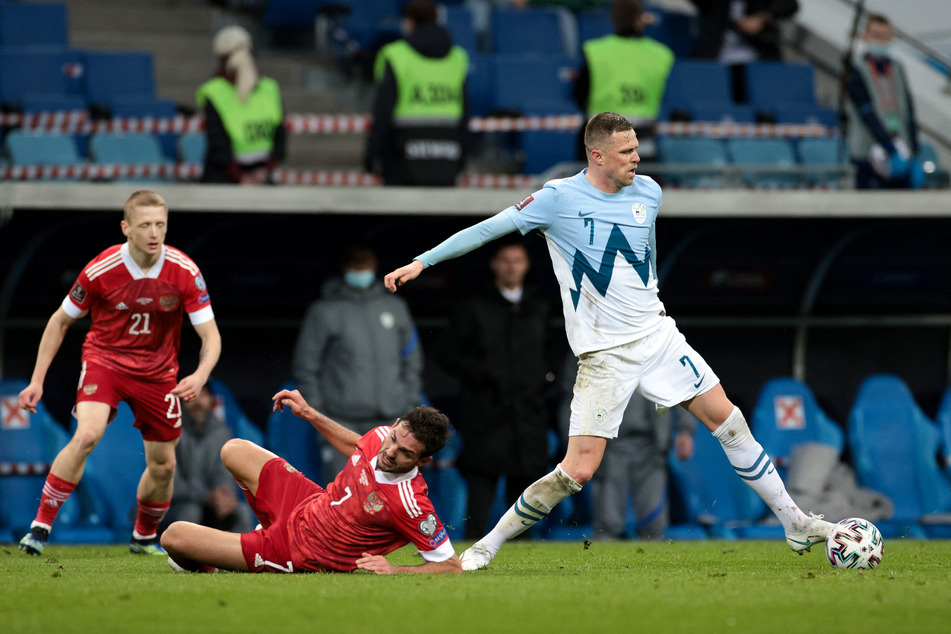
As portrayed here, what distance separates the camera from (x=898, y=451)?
37.6 feet

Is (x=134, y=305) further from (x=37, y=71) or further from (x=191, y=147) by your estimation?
(x=37, y=71)

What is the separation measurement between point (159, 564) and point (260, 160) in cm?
411

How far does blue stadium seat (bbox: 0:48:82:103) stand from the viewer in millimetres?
12219

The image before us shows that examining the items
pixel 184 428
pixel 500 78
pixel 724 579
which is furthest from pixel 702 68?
pixel 724 579

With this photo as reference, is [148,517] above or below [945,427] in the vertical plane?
above

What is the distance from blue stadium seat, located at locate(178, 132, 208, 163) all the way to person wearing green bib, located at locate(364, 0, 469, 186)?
2.16m

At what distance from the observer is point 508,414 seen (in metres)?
9.84

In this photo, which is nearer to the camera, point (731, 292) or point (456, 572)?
point (456, 572)

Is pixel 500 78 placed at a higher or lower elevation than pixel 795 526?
higher

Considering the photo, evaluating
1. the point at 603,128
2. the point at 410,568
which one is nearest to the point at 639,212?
the point at 603,128

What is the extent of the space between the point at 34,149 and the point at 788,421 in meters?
6.93

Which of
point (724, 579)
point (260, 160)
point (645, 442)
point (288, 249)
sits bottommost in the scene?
point (645, 442)

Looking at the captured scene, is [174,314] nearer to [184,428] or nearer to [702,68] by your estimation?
[184,428]

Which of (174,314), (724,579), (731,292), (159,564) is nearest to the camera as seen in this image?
(724,579)
